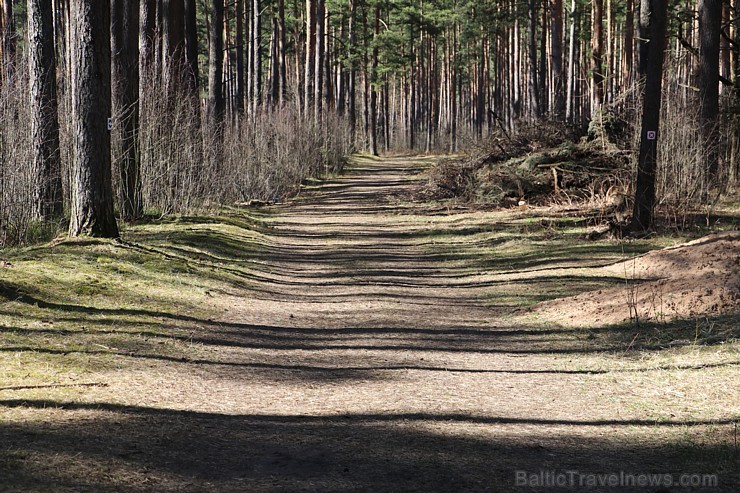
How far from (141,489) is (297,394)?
6.72ft

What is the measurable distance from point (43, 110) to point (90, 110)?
6.18 feet

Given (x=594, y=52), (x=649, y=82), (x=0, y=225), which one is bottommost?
(x=0, y=225)

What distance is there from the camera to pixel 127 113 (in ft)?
45.9

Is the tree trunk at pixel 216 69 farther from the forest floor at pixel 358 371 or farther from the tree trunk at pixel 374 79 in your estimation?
the tree trunk at pixel 374 79

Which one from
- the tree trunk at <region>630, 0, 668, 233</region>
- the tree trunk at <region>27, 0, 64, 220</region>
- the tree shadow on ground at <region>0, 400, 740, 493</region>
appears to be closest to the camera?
the tree shadow on ground at <region>0, 400, 740, 493</region>

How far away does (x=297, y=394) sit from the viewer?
226 inches

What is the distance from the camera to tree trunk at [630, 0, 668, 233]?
1259 centimetres

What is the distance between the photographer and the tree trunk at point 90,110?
33.2 ft

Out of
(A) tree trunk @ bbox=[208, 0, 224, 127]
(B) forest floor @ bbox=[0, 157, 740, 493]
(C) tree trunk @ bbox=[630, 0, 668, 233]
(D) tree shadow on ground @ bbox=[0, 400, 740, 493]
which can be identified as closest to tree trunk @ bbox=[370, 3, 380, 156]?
(A) tree trunk @ bbox=[208, 0, 224, 127]

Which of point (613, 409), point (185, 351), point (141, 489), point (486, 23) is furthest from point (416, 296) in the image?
point (486, 23)

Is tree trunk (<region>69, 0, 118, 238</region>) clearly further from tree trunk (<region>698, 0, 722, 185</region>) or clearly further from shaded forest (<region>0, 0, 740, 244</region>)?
tree trunk (<region>698, 0, 722, 185</region>)

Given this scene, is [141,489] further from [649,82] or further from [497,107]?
[497,107]

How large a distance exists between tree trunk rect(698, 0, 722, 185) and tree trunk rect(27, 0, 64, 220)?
12017mm

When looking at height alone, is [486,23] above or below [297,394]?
above
